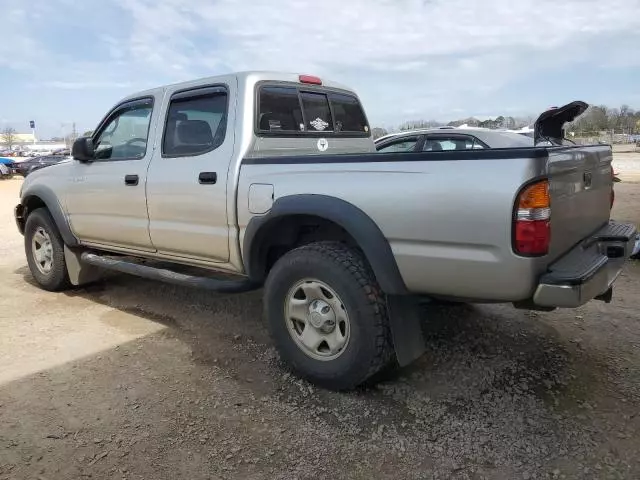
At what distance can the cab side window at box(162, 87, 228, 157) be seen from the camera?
395 cm

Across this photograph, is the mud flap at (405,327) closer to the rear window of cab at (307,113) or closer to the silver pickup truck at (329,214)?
the silver pickup truck at (329,214)

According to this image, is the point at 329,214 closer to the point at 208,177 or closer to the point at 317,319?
the point at 317,319

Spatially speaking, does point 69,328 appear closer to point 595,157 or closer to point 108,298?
point 108,298

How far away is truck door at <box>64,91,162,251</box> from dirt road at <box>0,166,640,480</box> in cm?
79

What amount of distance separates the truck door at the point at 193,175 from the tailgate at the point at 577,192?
2.01m

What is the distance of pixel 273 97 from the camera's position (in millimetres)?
4074

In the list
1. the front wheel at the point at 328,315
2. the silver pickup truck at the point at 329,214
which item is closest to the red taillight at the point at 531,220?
the silver pickup truck at the point at 329,214

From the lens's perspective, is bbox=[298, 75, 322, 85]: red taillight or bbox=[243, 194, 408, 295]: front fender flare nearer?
bbox=[243, 194, 408, 295]: front fender flare

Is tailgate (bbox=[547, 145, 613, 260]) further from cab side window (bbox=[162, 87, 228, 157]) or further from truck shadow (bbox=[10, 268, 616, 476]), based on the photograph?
cab side window (bbox=[162, 87, 228, 157])

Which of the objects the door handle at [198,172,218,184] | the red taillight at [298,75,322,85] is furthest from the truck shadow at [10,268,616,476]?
the red taillight at [298,75,322,85]

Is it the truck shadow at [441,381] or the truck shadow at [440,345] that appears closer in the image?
the truck shadow at [441,381]

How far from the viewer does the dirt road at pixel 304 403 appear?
262 cm

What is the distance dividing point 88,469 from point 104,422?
1.43 feet

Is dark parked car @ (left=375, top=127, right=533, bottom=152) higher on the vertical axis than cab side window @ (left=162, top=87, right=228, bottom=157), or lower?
lower
